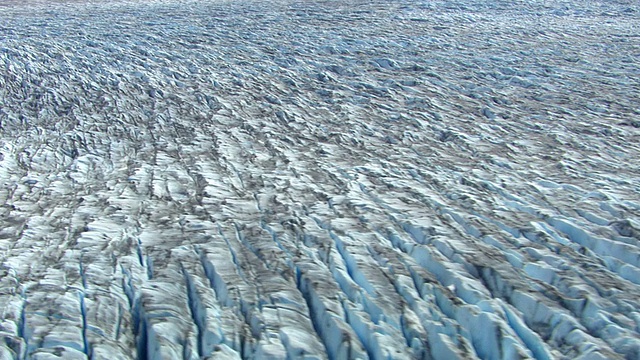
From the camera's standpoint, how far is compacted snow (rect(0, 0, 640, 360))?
240cm

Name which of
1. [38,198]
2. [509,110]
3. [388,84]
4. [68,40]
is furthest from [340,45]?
[38,198]

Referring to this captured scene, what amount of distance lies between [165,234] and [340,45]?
528 cm

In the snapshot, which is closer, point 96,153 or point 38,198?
point 38,198

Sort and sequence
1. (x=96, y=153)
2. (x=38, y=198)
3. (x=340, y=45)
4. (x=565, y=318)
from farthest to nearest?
(x=340, y=45) → (x=96, y=153) → (x=38, y=198) → (x=565, y=318)

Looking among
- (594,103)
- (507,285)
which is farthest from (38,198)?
(594,103)

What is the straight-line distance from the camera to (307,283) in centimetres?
271

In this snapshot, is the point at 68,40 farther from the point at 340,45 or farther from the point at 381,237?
the point at 381,237

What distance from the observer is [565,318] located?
2.38 m

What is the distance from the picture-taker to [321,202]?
3557 millimetres

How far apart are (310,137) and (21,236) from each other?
7.85ft

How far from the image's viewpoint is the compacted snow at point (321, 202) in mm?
2398

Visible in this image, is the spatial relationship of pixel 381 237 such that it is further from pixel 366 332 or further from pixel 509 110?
pixel 509 110

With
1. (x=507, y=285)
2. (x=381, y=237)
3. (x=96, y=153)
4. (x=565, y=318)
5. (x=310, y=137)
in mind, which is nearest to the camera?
(x=565, y=318)

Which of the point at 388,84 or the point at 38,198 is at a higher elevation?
the point at 388,84
